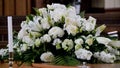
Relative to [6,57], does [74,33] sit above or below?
above

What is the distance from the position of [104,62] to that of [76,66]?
0.79 feet

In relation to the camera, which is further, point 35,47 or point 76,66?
point 35,47

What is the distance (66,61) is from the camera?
5.06 feet

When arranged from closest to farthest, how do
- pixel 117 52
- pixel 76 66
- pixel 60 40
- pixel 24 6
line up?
pixel 76 66 < pixel 60 40 < pixel 117 52 < pixel 24 6

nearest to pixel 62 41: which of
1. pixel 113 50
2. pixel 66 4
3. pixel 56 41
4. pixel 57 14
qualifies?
pixel 56 41

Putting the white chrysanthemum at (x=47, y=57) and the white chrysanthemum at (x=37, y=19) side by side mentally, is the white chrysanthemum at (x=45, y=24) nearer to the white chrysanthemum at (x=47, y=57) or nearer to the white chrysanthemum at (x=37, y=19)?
the white chrysanthemum at (x=37, y=19)

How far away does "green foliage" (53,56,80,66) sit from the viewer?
1.53 m

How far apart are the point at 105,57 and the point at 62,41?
0.82 feet

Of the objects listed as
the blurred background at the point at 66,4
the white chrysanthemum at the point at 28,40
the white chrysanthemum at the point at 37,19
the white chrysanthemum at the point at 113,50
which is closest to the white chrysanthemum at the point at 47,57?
the white chrysanthemum at the point at 28,40

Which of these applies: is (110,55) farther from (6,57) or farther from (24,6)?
(24,6)

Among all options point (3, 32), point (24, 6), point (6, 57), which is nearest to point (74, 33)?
point (6, 57)

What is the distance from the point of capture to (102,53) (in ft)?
5.37

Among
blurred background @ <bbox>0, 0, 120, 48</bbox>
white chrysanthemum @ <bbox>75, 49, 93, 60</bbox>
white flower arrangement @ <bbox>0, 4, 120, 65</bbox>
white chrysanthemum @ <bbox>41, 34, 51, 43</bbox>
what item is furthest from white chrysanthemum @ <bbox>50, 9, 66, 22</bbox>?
blurred background @ <bbox>0, 0, 120, 48</bbox>

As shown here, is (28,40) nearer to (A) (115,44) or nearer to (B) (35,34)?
(B) (35,34)
